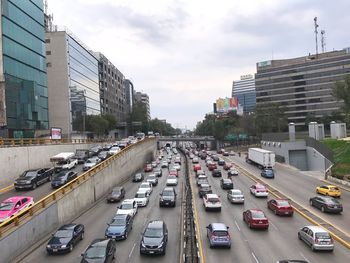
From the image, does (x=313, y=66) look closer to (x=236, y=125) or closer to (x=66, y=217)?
(x=236, y=125)

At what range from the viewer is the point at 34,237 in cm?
2741

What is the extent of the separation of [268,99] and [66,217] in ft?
550

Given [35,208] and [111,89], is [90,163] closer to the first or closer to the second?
[35,208]

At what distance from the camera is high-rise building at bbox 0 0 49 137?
66.6m

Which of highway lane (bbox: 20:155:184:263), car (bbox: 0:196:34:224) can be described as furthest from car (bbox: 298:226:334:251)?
car (bbox: 0:196:34:224)

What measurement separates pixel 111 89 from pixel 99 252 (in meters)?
144

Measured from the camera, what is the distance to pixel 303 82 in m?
179

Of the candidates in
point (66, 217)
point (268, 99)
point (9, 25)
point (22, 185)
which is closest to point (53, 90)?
point (9, 25)

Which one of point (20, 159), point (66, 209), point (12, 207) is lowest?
point (66, 209)

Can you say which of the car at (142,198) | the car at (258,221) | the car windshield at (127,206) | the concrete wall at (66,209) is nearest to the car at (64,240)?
the concrete wall at (66,209)

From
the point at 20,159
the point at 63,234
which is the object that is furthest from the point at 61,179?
the point at 63,234

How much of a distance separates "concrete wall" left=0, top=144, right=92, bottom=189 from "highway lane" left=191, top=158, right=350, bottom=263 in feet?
64.7

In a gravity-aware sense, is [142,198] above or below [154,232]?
below

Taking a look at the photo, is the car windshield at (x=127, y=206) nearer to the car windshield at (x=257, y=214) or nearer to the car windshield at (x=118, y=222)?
the car windshield at (x=118, y=222)
